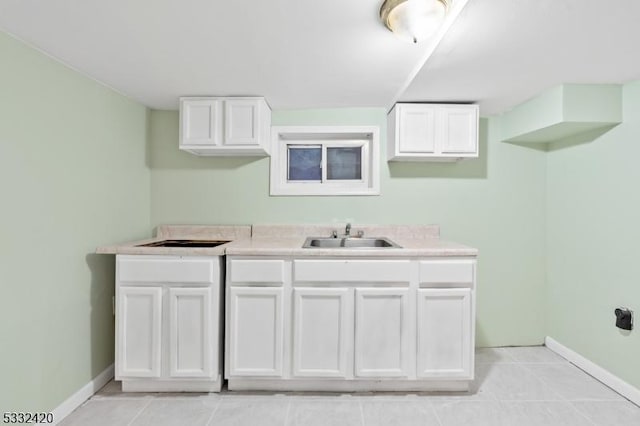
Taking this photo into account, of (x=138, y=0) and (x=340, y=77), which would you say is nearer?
(x=138, y=0)

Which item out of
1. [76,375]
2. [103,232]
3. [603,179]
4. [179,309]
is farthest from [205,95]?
[603,179]

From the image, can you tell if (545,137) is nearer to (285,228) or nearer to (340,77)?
(340,77)

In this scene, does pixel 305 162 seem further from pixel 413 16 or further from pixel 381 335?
pixel 413 16

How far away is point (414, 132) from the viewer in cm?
233

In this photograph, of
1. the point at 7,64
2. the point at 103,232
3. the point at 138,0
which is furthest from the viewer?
the point at 103,232

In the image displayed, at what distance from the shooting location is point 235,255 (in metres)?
1.95

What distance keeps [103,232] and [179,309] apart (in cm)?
74

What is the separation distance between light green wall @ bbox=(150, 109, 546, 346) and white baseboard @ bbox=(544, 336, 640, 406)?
182 millimetres

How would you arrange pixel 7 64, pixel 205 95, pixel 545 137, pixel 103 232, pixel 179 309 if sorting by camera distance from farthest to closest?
pixel 545 137 → pixel 205 95 → pixel 103 232 → pixel 179 309 → pixel 7 64

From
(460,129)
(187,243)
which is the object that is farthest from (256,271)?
(460,129)

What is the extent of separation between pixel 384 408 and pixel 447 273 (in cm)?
87

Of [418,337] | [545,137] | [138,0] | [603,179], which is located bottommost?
[418,337]

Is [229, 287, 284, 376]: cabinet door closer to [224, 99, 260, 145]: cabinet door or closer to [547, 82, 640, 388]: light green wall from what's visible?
[224, 99, 260, 145]: cabinet door

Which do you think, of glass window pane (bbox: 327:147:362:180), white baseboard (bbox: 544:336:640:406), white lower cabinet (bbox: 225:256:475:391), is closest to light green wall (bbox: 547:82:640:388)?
white baseboard (bbox: 544:336:640:406)
